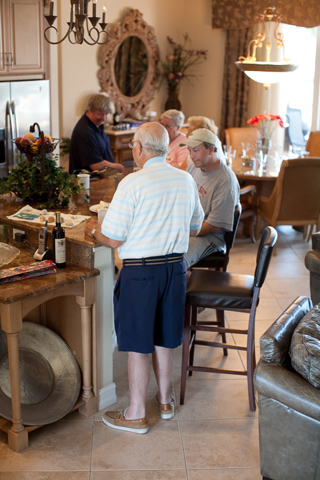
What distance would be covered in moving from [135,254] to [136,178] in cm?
38

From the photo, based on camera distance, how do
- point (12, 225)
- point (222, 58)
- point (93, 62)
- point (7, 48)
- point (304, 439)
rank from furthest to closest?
point (222, 58) < point (93, 62) < point (7, 48) < point (12, 225) < point (304, 439)

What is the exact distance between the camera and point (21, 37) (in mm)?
5684

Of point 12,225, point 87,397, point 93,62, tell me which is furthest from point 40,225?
point 93,62

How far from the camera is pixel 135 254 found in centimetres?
294

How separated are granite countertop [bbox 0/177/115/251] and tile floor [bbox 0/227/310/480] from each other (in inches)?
40.7

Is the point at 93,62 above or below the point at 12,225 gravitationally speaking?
above

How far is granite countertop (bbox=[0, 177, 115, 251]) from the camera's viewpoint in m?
3.23

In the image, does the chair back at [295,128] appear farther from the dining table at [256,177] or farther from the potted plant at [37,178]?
Result: the potted plant at [37,178]

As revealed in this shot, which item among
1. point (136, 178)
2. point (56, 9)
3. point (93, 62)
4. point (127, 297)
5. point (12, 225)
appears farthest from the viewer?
point (93, 62)

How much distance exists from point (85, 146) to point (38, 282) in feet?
8.18

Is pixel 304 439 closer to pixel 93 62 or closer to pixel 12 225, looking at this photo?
pixel 12 225

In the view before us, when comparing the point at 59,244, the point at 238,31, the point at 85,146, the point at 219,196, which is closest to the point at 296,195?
the point at 85,146

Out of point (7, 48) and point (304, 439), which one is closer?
point (304, 439)

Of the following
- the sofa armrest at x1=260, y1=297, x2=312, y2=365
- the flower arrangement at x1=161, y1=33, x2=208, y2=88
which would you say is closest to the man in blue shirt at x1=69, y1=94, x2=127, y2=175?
the sofa armrest at x1=260, y1=297, x2=312, y2=365
